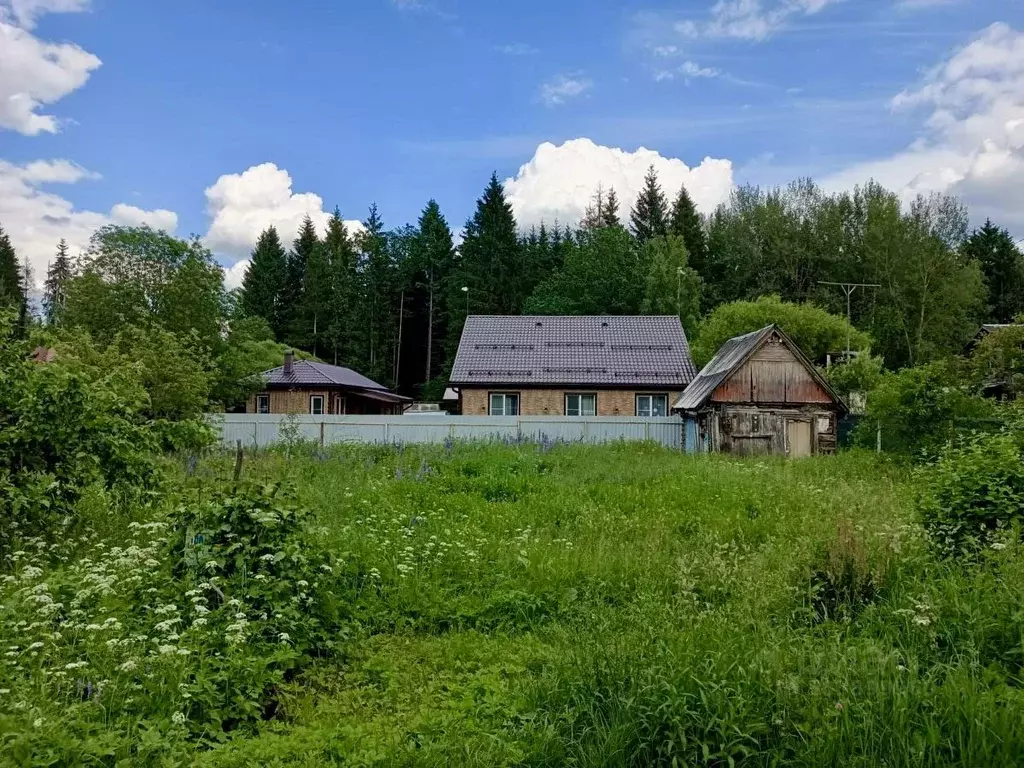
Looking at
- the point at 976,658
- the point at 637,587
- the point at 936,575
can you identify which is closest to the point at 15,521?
the point at 637,587

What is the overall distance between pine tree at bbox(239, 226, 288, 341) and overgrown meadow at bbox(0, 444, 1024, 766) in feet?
159

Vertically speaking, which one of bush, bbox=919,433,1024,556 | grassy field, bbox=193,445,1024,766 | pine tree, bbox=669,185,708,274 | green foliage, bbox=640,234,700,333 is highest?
pine tree, bbox=669,185,708,274

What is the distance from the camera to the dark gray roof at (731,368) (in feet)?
67.0

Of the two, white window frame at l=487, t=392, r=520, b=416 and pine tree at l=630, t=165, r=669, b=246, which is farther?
→ pine tree at l=630, t=165, r=669, b=246

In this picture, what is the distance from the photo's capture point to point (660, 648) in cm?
416

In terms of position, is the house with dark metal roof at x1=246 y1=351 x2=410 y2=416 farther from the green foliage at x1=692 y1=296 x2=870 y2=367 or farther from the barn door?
the barn door

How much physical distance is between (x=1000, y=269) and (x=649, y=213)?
28651 millimetres

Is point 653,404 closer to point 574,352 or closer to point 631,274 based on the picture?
point 574,352

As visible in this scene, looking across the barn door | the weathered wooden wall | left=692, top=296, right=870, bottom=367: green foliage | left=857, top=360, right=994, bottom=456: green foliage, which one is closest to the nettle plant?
left=857, top=360, right=994, bottom=456: green foliage

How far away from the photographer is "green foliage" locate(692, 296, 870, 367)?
32375 millimetres

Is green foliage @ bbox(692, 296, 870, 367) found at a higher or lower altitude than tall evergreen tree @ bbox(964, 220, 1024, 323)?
lower

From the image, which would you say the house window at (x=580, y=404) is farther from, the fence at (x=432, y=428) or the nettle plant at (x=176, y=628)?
the nettle plant at (x=176, y=628)

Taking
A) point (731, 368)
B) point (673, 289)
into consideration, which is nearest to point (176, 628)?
point (731, 368)

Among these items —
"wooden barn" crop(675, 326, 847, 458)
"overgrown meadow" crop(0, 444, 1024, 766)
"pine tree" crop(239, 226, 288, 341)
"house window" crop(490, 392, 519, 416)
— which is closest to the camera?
"overgrown meadow" crop(0, 444, 1024, 766)
